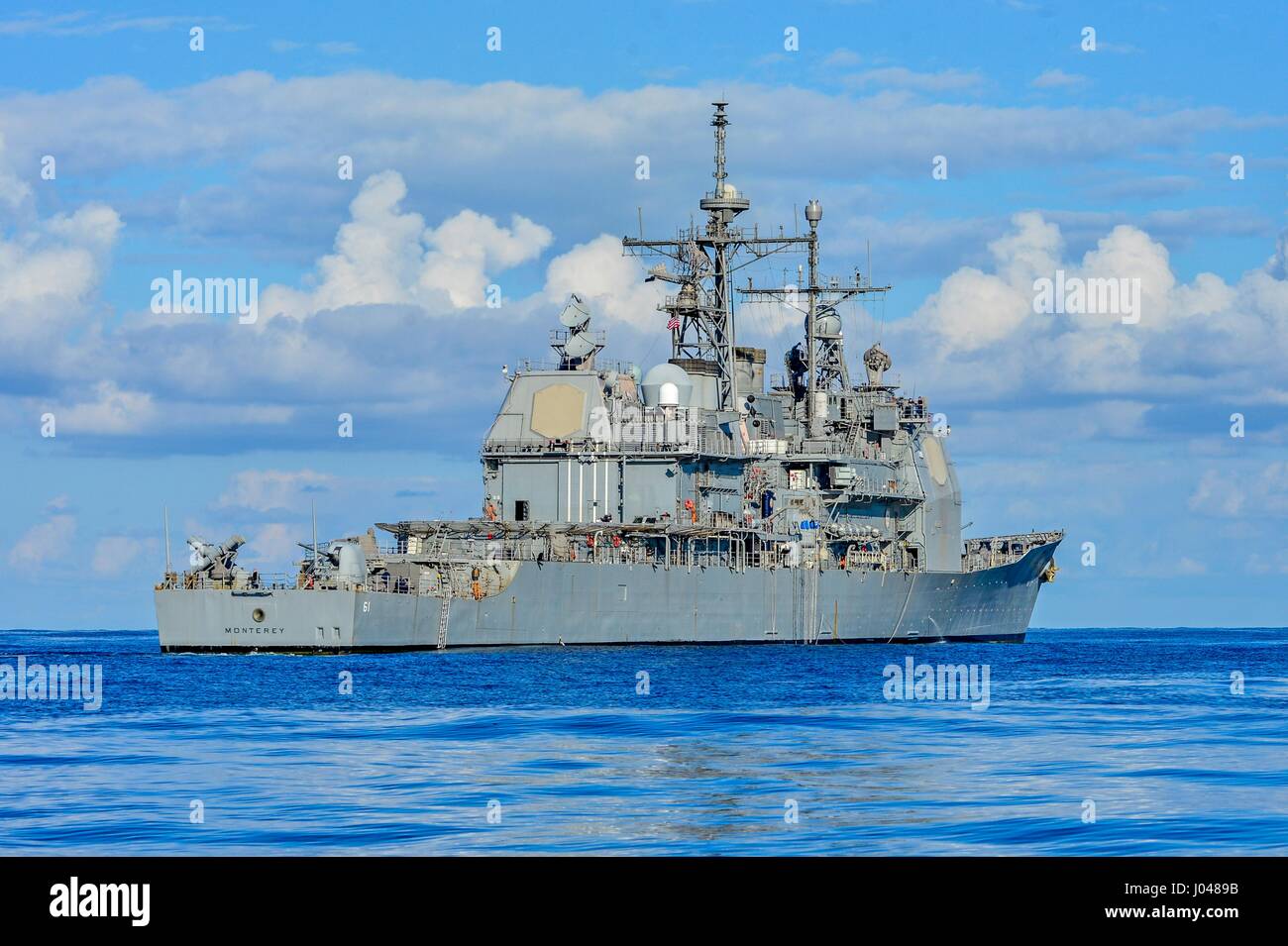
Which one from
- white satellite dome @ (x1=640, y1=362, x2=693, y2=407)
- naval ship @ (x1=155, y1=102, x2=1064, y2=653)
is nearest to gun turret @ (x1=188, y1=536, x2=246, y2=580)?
naval ship @ (x1=155, y1=102, x2=1064, y2=653)

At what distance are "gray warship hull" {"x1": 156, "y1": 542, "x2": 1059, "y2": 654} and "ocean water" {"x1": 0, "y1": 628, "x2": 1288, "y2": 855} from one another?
89.4 inches

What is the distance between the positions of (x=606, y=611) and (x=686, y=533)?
422 cm

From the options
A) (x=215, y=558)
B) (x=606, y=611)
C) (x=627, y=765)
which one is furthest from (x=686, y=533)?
(x=627, y=765)

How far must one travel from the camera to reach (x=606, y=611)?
58.3 meters

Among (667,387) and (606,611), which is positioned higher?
(667,387)

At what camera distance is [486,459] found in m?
63.6

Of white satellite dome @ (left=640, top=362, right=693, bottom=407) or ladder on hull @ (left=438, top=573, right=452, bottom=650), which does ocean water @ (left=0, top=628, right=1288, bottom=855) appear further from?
white satellite dome @ (left=640, top=362, right=693, bottom=407)

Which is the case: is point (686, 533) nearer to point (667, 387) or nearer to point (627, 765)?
point (667, 387)

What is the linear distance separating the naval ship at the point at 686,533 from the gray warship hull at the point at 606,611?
0.08 metres

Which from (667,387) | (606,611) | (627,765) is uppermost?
(667,387)

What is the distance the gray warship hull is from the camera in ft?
169

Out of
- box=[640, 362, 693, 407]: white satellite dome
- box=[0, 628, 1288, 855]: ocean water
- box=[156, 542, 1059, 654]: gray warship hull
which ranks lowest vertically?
box=[0, 628, 1288, 855]: ocean water

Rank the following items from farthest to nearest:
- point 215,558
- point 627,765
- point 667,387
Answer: point 667,387 → point 215,558 → point 627,765
